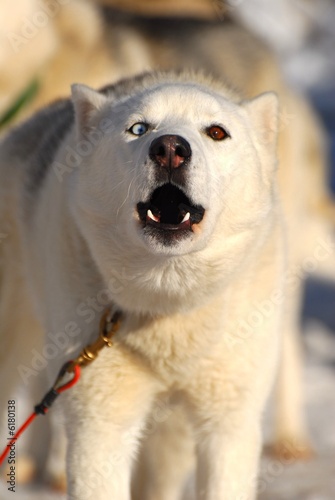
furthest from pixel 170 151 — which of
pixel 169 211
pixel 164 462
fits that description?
pixel 164 462

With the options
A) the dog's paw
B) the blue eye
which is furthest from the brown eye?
the dog's paw

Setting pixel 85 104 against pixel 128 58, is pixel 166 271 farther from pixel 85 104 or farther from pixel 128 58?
pixel 128 58

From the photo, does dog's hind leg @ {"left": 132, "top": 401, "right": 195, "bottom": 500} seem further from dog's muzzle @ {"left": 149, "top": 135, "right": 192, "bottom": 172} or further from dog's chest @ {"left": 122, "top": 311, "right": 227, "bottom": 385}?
dog's muzzle @ {"left": 149, "top": 135, "right": 192, "bottom": 172}

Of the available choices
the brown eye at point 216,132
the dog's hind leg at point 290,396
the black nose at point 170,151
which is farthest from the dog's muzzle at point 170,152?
the dog's hind leg at point 290,396

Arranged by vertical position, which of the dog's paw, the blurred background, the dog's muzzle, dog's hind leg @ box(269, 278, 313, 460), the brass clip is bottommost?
the brass clip

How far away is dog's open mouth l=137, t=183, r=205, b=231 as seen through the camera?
9.56 ft

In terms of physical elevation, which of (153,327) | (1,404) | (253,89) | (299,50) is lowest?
(1,404)

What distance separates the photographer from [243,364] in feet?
11.4

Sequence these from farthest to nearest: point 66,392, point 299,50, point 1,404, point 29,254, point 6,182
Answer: point 299,50
point 1,404
point 6,182
point 29,254
point 66,392

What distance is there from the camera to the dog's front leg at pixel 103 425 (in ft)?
11.0

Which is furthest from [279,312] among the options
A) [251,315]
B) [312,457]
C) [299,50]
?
[299,50]

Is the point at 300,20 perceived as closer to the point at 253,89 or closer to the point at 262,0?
the point at 262,0

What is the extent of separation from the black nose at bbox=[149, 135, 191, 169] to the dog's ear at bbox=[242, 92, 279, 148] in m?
0.71

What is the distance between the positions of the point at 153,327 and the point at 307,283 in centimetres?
550
